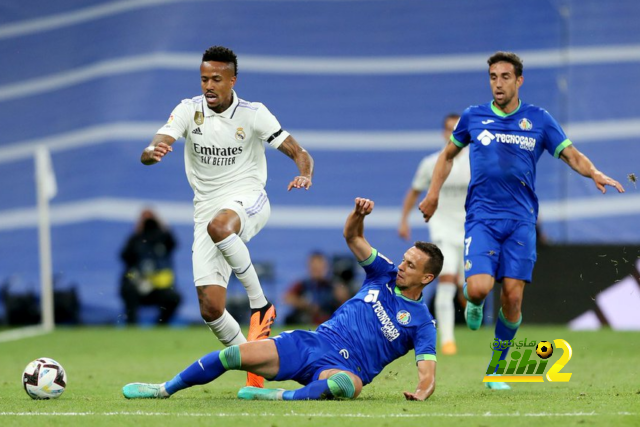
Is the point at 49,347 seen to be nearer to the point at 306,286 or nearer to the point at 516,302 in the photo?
the point at 306,286

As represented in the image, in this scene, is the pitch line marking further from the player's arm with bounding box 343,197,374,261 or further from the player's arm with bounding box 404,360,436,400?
the player's arm with bounding box 343,197,374,261

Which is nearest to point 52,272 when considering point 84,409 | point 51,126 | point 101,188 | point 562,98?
point 101,188

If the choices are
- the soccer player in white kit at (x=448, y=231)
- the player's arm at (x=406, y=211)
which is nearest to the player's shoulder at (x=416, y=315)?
the soccer player in white kit at (x=448, y=231)

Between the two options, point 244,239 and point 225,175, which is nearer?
point 244,239

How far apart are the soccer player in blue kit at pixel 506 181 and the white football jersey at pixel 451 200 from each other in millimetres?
3947

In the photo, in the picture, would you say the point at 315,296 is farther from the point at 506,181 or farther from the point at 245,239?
the point at 506,181

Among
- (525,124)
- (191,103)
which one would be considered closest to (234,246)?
(191,103)

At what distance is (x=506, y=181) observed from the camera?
30.3ft

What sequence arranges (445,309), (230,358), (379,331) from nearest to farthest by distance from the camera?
(230,358) < (379,331) < (445,309)

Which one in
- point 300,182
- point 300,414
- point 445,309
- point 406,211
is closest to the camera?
point 300,414

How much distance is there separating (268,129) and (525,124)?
1981 millimetres

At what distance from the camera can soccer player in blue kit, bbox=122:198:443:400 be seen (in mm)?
7965

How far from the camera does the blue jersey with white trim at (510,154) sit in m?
9.23

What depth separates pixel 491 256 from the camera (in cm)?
924
